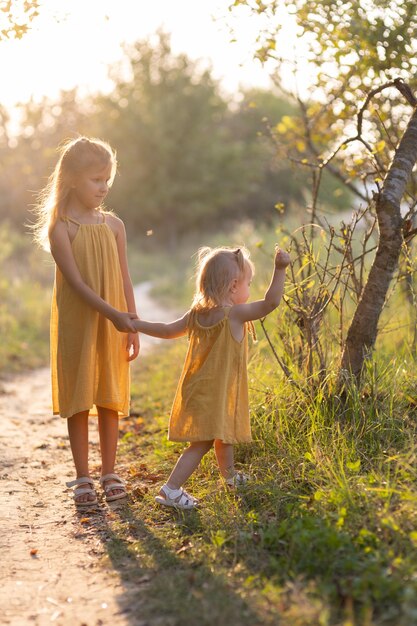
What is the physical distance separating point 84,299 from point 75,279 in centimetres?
12

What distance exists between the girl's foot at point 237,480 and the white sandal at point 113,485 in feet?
2.22

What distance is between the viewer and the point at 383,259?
4.43 meters

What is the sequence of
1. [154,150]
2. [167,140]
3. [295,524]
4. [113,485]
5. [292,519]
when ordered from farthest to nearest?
[154,150]
[167,140]
[113,485]
[292,519]
[295,524]

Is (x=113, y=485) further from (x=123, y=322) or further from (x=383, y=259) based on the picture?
(x=383, y=259)

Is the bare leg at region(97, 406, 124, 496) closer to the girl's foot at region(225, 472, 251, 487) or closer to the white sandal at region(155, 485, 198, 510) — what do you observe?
the white sandal at region(155, 485, 198, 510)

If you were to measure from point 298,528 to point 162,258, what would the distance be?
24.2 metres

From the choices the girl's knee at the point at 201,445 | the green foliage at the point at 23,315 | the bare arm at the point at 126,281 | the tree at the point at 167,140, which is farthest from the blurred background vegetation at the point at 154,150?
the girl's knee at the point at 201,445

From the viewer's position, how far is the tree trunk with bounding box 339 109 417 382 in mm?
4398

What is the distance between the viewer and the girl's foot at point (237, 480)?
4.01 m

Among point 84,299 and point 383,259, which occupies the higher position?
point 383,259

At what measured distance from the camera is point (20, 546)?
3775 mm

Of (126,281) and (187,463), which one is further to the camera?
(126,281)

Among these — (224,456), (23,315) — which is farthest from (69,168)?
(23,315)

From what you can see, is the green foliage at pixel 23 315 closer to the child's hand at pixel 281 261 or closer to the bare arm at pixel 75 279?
the bare arm at pixel 75 279
